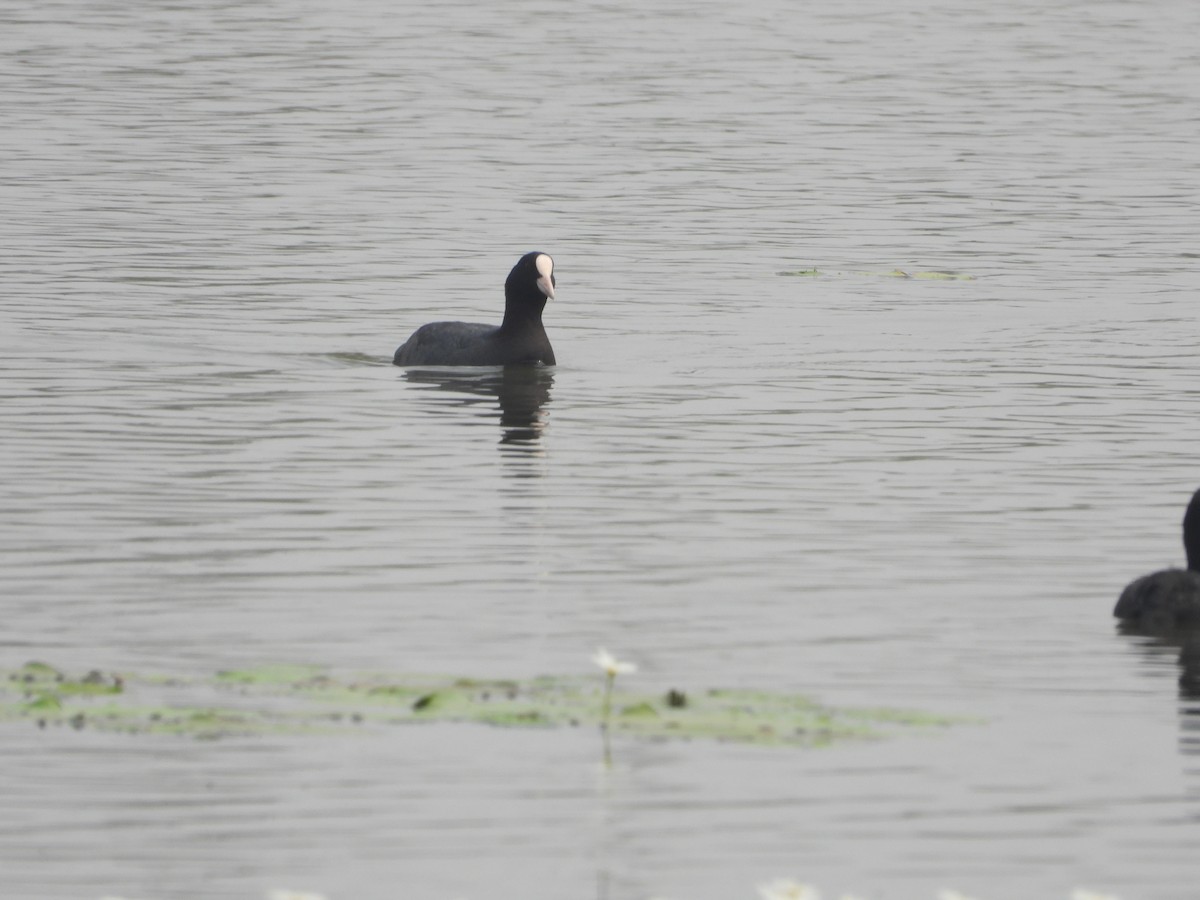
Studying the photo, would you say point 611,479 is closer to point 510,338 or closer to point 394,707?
point 510,338

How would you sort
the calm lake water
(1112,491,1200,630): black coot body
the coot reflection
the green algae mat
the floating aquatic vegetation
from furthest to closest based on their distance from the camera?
the floating aquatic vegetation → the coot reflection → (1112,491,1200,630): black coot body → the green algae mat → the calm lake water

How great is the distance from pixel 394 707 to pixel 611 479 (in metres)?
6.53

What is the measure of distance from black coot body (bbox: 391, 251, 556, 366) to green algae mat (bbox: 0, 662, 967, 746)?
1117 cm

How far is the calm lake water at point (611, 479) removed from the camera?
9.29 meters

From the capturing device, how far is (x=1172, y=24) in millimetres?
61406

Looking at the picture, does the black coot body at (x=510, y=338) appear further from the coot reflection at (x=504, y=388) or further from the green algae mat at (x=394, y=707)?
the green algae mat at (x=394, y=707)

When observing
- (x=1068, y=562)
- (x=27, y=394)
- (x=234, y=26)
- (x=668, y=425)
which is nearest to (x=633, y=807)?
(x=1068, y=562)

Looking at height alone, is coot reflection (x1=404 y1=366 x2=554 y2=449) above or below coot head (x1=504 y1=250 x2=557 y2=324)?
below

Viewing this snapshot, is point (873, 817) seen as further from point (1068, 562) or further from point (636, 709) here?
point (1068, 562)

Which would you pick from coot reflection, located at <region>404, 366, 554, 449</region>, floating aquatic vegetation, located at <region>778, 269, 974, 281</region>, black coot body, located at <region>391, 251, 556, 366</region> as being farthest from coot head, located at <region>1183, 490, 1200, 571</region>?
floating aquatic vegetation, located at <region>778, 269, 974, 281</region>

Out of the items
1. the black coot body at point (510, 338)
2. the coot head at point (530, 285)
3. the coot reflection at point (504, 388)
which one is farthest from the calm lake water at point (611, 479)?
the coot head at point (530, 285)

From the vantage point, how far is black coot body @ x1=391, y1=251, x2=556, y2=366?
22219mm

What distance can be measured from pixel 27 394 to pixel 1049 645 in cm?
1020

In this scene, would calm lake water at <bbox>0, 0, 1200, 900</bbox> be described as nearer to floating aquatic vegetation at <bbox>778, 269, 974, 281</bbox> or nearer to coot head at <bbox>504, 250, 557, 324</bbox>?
floating aquatic vegetation at <bbox>778, 269, 974, 281</bbox>
